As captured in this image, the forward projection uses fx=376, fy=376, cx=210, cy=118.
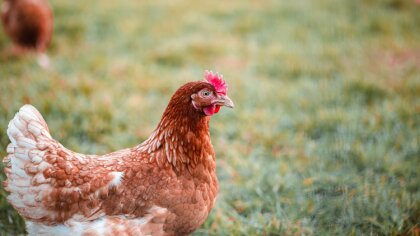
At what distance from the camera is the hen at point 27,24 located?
5.66 metres

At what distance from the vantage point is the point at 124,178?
7.37 feet

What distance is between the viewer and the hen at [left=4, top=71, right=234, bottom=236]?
2.09 meters

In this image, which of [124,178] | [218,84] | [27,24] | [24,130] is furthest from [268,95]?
[27,24]

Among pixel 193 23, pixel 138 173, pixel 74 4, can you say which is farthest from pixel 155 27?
pixel 138 173

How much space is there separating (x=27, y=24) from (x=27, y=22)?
3 centimetres

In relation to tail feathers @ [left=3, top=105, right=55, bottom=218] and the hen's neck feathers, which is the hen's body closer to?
tail feathers @ [left=3, top=105, right=55, bottom=218]

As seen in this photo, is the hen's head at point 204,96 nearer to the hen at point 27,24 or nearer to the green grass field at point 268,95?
the green grass field at point 268,95

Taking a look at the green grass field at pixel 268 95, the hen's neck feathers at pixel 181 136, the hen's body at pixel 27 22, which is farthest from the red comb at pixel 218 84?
the hen's body at pixel 27 22

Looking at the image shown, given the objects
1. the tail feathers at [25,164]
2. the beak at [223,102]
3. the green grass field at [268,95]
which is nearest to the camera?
the tail feathers at [25,164]

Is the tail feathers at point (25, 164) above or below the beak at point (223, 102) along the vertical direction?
below

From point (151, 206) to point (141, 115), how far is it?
2.32 meters

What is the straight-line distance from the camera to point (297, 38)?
6551 mm

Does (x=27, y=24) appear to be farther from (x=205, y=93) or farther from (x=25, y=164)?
(x=205, y=93)

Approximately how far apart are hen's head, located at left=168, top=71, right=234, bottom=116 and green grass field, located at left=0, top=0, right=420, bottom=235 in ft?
3.65
